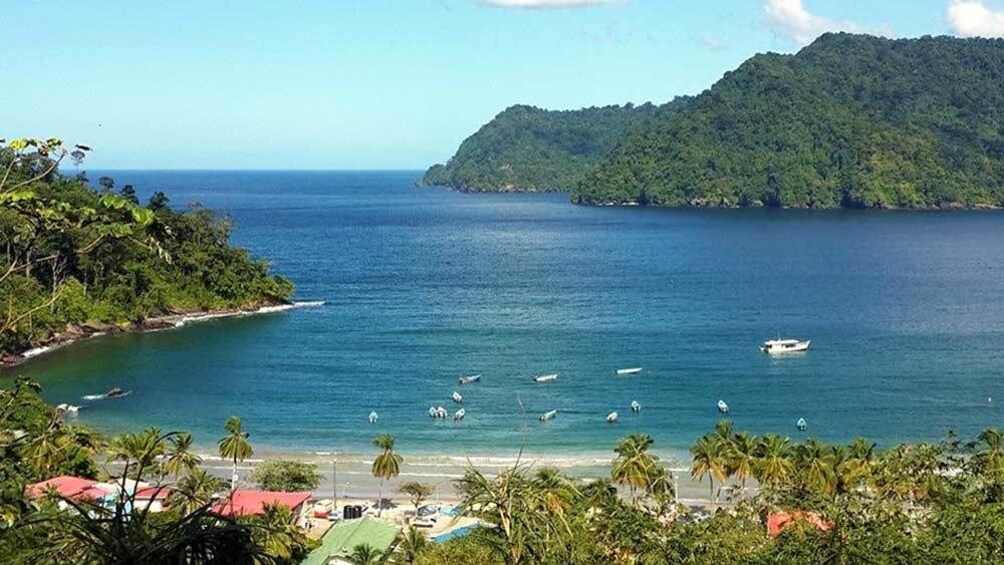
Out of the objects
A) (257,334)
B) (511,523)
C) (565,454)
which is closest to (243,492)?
(565,454)

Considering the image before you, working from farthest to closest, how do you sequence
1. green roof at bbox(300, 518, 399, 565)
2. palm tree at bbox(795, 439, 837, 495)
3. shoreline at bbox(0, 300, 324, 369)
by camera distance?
1. shoreline at bbox(0, 300, 324, 369)
2. palm tree at bbox(795, 439, 837, 495)
3. green roof at bbox(300, 518, 399, 565)

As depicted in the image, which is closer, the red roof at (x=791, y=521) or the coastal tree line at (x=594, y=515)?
the coastal tree line at (x=594, y=515)

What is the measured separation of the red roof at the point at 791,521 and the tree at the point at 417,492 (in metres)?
11.8

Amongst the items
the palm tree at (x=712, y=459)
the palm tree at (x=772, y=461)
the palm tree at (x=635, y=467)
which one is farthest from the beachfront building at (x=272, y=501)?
the palm tree at (x=772, y=461)

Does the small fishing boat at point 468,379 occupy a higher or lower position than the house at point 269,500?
lower

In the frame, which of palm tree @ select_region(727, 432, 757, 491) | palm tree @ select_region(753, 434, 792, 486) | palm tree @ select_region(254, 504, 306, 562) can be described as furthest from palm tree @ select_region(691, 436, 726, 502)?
palm tree @ select_region(254, 504, 306, 562)

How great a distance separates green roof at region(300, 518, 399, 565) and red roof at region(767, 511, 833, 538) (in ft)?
32.4

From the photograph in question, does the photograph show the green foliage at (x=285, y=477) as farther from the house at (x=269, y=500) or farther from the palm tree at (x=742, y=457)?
the palm tree at (x=742, y=457)

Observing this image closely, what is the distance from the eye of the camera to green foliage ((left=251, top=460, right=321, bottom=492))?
35281 mm

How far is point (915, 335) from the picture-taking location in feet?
219

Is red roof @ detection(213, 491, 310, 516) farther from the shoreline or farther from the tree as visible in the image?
the shoreline

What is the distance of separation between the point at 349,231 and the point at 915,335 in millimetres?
97210

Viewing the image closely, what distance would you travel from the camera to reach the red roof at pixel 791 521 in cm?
1967

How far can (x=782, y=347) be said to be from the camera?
61938 millimetres
